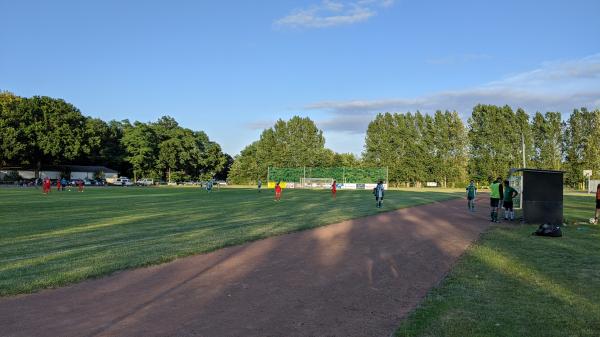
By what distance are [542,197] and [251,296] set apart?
578 inches

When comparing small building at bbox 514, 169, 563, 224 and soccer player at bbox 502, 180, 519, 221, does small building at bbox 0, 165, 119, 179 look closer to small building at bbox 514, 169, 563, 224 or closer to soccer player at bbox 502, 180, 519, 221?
soccer player at bbox 502, 180, 519, 221

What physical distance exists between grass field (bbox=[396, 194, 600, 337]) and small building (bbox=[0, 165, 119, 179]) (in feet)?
260

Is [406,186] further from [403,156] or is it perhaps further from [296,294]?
[296,294]

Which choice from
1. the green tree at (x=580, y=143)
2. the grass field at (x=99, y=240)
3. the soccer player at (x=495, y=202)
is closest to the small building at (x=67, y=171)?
the grass field at (x=99, y=240)

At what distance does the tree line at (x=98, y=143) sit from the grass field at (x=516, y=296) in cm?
7210

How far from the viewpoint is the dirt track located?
555cm

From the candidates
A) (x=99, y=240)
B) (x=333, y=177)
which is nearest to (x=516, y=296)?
(x=99, y=240)

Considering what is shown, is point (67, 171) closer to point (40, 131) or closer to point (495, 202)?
point (40, 131)

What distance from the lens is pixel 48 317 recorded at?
19.3 ft

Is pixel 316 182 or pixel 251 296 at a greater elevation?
pixel 316 182

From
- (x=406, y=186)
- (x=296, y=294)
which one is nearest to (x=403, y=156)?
(x=406, y=186)

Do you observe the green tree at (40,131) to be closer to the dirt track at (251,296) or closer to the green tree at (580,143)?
the dirt track at (251,296)

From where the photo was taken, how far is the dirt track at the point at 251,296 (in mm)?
5551

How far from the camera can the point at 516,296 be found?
6.95 metres
